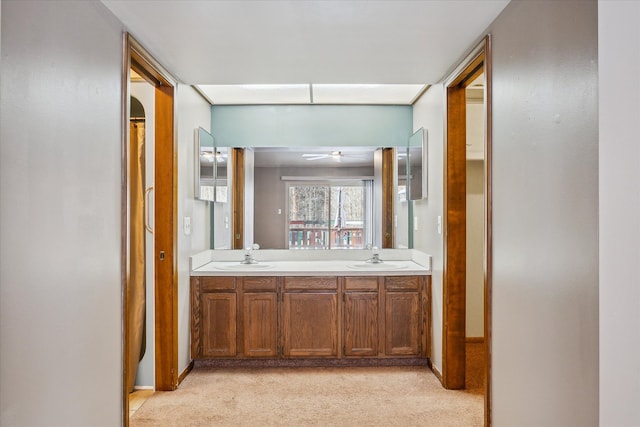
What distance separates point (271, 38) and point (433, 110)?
5.39 feet

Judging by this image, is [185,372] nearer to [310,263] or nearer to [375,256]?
[310,263]

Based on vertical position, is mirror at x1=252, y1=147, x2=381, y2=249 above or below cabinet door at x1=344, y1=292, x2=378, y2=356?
above

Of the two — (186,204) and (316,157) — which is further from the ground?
(316,157)

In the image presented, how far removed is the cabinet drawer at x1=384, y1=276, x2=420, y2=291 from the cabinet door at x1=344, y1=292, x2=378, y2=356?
147 millimetres

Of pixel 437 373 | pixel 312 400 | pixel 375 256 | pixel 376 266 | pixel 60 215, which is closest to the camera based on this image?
pixel 60 215

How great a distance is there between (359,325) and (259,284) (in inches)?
35.3

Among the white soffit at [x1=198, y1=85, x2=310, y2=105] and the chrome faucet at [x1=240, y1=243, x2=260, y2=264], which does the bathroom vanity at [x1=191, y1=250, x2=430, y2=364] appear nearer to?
the chrome faucet at [x1=240, y1=243, x2=260, y2=264]

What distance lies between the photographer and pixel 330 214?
4.09 metres

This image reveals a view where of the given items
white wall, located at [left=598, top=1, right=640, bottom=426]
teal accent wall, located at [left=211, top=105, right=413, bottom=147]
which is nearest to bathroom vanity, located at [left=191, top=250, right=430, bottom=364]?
teal accent wall, located at [left=211, top=105, right=413, bottom=147]

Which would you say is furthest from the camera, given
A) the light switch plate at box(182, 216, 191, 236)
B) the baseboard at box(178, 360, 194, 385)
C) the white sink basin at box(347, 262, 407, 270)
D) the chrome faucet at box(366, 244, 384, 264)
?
the chrome faucet at box(366, 244, 384, 264)

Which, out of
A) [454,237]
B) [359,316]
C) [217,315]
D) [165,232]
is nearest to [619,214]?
[454,237]

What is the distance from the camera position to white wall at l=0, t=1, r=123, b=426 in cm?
138

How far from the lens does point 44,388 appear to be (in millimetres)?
1541

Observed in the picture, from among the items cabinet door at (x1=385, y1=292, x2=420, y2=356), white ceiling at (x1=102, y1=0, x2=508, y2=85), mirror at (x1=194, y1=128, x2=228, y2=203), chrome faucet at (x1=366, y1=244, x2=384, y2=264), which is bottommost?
cabinet door at (x1=385, y1=292, x2=420, y2=356)
